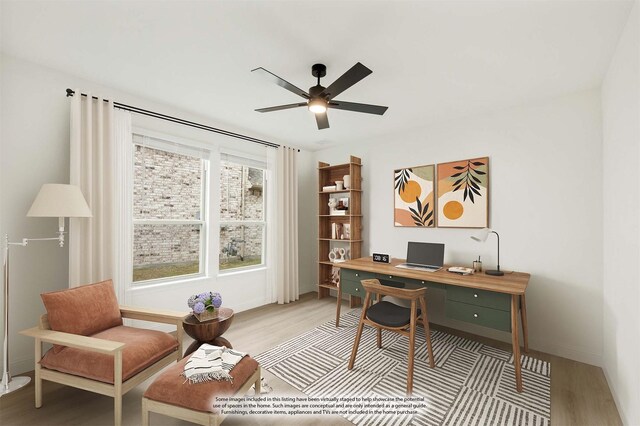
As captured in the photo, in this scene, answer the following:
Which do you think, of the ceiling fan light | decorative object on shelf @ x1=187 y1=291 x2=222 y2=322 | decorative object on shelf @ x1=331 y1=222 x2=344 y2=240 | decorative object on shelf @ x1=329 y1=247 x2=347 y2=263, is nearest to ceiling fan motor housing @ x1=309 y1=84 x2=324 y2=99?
the ceiling fan light

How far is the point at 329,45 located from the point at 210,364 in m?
2.22

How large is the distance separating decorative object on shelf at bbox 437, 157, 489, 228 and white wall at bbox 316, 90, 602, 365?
83mm

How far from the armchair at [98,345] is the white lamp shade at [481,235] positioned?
9.63 feet

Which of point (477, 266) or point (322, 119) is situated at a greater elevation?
point (322, 119)

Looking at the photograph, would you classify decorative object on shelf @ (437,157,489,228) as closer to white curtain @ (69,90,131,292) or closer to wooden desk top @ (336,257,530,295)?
wooden desk top @ (336,257,530,295)

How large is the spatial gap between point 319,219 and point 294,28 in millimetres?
3065

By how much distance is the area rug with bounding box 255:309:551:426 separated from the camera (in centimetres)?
192

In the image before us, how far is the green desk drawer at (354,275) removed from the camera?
3.29 m

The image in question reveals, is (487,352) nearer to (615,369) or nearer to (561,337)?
(561,337)

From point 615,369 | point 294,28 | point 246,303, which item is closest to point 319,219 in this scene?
point 246,303

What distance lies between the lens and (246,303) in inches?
158

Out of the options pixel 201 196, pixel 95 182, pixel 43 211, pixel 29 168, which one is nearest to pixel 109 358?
pixel 43 211

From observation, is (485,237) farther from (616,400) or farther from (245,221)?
(245,221)

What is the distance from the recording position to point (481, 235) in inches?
120
